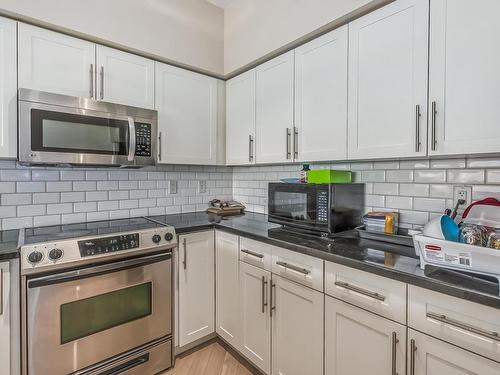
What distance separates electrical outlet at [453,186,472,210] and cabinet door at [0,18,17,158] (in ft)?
8.13

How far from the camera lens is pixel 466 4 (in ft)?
3.93

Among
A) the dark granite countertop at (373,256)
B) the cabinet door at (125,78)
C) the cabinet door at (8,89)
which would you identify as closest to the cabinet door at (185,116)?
the cabinet door at (125,78)

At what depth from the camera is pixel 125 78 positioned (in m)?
2.00

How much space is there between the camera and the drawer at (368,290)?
110cm

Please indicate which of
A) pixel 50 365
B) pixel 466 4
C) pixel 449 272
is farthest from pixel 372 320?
pixel 50 365

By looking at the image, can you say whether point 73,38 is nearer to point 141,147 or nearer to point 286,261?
point 141,147

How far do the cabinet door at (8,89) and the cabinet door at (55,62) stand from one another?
0.04 m

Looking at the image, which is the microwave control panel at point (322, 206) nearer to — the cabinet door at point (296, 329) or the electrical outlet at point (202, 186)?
the cabinet door at point (296, 329)

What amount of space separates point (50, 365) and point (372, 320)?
162 cm

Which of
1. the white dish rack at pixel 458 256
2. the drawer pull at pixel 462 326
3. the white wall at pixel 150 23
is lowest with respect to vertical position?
the drawer pull at pixel 462 326

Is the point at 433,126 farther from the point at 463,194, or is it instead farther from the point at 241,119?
the point at 241,119

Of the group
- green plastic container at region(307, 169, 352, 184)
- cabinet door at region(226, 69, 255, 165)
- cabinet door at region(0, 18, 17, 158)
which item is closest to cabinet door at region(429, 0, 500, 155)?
green plastic container at region(307, 169, 352, 184)

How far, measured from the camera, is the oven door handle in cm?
142

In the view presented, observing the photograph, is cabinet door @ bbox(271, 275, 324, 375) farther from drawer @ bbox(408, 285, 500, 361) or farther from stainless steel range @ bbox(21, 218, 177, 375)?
stainless steel range @ bbox(21, 218, 177, 375)
